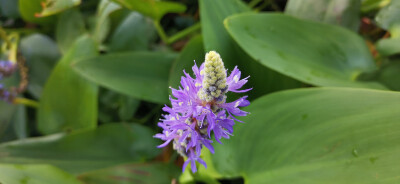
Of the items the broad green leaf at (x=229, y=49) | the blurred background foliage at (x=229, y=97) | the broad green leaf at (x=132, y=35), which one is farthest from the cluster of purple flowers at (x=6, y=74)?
the broad green leaf at (x=229, y=49)

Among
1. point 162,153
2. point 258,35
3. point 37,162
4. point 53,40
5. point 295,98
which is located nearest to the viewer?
point 295,98

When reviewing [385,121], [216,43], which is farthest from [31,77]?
[385,121]

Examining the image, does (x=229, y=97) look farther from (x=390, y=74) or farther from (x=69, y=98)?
(x=69, y=98)

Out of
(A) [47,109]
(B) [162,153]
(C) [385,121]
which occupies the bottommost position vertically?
(B) [162,153]

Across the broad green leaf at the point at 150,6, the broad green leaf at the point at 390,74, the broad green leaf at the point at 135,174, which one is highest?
the broad green leaf at the point at 150,6

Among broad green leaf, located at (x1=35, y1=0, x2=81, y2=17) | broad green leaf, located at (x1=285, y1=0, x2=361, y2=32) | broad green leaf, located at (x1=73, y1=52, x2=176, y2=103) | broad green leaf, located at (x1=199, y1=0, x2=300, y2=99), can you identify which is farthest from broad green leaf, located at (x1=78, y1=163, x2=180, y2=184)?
broad green leaf, located at (x1=285, y1=0, x2=361, y2=32)

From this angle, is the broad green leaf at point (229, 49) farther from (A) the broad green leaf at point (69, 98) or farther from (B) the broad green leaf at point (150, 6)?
(A) the broad green leaf at point (69, 98)

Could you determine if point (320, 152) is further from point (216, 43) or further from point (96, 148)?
point (96, 148)

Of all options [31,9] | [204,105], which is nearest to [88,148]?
[31,9]
